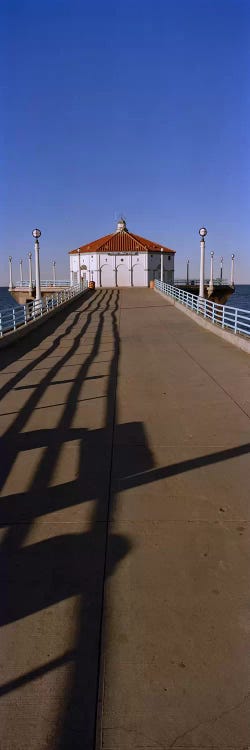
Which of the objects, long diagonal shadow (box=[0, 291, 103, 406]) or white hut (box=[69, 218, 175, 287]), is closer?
long diagonal shadow (box=[0, 291, 103, 406])

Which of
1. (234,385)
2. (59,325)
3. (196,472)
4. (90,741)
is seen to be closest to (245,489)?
(196,472)

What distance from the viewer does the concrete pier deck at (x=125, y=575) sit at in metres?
2.69

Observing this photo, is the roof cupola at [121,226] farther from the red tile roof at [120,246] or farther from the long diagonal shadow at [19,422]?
the long diagonal shadow at [19,422]

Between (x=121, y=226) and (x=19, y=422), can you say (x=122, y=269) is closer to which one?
(x=121, y=226)

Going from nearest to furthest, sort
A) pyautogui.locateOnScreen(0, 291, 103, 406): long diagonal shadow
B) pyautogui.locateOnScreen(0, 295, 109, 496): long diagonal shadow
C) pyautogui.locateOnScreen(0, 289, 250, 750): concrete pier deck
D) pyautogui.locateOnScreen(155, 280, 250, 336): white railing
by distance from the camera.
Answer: pyautogui.locateOnScreen(0, 289, 250, 750): concrete pier deck
pyautogui.locateOnScreen(0, 295, 109, 496): long diagonal shadow
pyautogui.locateOnScreen(0, 291, 103, 406): long diagonal shadow
pyautogui.locateOnScreen(155, 280, 250, 336): white railing

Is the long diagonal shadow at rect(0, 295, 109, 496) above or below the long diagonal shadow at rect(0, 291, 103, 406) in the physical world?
below

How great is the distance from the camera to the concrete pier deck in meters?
2.69

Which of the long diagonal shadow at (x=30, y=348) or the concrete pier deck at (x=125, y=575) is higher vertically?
the long diagonal shadow at (x=30, y=348)

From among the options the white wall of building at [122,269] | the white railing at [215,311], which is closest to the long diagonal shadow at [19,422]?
the white railing at [215,311]

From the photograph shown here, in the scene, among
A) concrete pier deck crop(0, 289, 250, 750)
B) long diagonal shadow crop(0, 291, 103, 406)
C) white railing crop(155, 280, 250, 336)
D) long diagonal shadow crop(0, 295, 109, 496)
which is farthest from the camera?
white railing crop(155, 280, 250, 336)

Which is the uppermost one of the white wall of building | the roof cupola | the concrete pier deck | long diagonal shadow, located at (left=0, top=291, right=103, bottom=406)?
the roof cupola

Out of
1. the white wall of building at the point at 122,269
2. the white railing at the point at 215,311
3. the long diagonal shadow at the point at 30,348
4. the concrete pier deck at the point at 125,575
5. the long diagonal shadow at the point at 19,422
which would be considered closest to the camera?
the concrete pier deck at the point at 125,575

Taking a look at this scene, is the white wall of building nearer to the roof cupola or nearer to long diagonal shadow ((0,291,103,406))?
the roof cupola

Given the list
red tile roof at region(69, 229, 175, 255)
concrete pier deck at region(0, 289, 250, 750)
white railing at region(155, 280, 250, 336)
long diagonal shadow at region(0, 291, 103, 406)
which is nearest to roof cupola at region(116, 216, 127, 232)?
red tile roof at region(69, 229, 175, 255)
